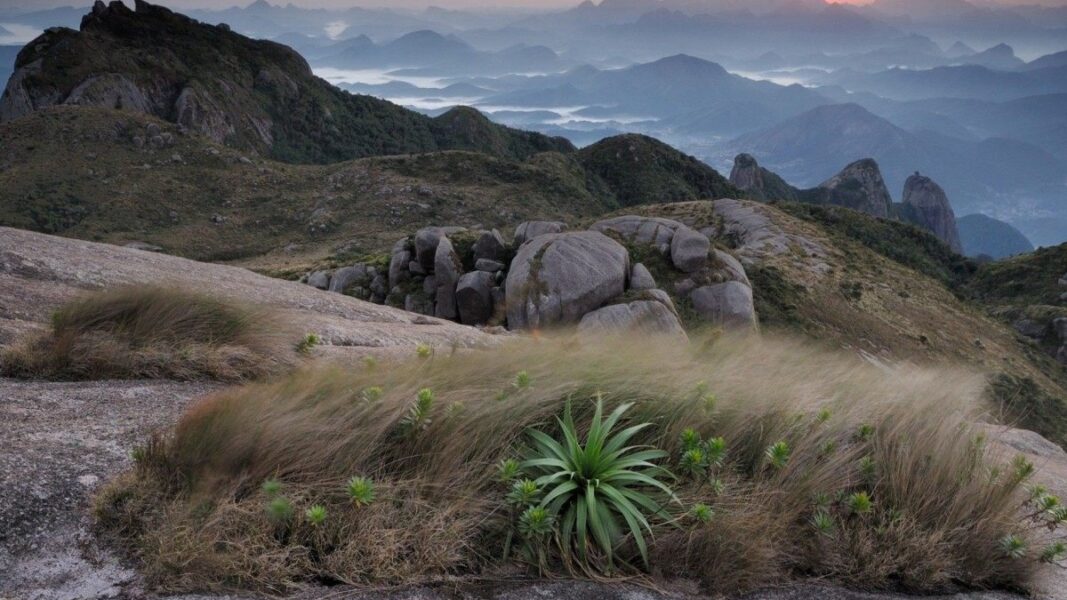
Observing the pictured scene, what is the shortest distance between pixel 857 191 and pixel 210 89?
6343 inches

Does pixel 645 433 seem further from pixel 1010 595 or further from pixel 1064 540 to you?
pixel 1064 540

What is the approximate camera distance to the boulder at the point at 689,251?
2475 centimetres

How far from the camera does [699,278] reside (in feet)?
79.9

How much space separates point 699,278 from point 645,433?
20.9 metres

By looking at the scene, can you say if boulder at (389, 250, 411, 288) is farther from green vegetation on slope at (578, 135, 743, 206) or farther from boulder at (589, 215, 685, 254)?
green vegetation on slope at (578, 135, 743, 206)

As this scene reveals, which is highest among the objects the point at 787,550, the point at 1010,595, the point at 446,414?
the point at 446,414

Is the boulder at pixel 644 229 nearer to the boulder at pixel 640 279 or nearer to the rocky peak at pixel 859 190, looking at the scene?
the boulder at pixel 640 279

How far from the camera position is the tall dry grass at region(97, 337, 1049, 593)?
10.2 feet

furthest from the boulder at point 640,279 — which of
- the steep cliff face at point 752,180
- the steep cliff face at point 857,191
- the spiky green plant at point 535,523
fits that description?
the steep cliff face at point 857,191

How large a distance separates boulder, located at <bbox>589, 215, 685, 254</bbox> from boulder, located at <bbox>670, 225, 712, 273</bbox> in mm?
575

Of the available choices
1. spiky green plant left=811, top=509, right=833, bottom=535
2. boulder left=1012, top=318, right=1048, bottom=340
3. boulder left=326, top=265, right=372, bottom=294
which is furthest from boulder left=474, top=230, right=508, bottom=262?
boulder left=1012, top=318, right=1048, bottom=340

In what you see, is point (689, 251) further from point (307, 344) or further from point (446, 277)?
point (307, 344)

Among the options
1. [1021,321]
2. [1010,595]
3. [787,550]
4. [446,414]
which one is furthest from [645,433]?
[1021,321]

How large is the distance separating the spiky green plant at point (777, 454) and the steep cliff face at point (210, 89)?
94.7 metres
